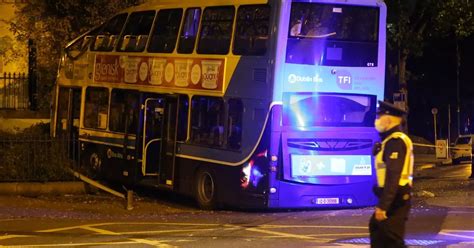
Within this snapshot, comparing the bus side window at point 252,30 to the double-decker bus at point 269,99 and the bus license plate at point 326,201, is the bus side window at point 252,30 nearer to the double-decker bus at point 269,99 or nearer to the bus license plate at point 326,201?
the double-decker bus at point 269,99

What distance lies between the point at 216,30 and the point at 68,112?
608cm

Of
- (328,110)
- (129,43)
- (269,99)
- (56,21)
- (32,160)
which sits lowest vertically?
(32,160)

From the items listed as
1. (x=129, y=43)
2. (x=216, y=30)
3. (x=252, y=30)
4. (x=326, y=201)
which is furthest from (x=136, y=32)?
(x=326, y=201)

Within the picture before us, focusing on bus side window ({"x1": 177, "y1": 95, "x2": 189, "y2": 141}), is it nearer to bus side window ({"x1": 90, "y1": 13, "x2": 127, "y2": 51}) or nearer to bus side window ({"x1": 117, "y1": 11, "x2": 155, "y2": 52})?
bus side window ({"x1": 117, "y1": 11, "x2": 155, "y2": 52})

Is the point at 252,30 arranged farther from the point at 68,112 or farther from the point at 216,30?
the point at 68,112

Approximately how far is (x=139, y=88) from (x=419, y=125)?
141 ft

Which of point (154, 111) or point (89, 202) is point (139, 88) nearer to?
point (154, 111)

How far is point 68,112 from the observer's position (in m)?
17.2

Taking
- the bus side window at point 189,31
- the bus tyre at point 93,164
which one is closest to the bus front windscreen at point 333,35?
the bus side window at point 189,31

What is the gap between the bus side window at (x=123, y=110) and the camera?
1503cm

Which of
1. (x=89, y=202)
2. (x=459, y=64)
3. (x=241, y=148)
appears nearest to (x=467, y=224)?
(x=241, y=148)

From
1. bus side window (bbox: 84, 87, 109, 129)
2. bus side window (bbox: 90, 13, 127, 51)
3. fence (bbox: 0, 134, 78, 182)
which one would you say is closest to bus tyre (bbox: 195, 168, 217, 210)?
fence (bbox: 0, 134, 78, 182)

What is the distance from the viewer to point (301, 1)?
11773 millimetres

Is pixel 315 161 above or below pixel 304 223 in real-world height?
above
